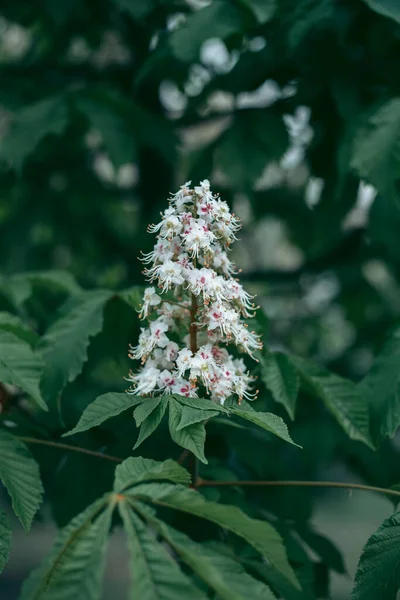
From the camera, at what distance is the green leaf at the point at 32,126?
9.27ft

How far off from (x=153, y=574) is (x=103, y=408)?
453 mm

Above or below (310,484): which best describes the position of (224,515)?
above

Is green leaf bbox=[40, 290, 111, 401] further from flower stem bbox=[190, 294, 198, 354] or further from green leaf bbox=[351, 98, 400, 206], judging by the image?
green leaf bbox=[351, 98, 400, 206]

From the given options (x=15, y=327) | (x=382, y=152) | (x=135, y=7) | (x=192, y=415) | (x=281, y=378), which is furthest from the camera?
(x=135, y=7)

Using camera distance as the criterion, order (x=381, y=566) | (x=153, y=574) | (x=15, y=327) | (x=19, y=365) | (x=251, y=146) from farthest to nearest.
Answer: (x=251, y=146) < (x=15, y=327) < (x=19, y=365) < (x=381, y=566) < (x=153, y=574)

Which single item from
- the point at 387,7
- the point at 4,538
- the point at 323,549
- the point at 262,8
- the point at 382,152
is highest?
the point at 387,7

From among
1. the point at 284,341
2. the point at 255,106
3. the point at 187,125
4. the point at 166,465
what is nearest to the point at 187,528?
the point at 166,465

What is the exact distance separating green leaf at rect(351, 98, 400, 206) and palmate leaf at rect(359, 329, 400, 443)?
52 cm

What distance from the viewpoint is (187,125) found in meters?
3.81

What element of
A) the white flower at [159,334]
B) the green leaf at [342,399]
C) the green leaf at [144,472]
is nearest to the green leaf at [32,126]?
the white flower at [159,334]

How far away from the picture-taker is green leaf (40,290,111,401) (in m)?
2.01

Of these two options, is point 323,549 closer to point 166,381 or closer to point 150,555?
point 166,381

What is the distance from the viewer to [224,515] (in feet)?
4.50

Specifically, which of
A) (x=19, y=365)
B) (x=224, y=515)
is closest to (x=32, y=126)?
(x=19, y=365)
